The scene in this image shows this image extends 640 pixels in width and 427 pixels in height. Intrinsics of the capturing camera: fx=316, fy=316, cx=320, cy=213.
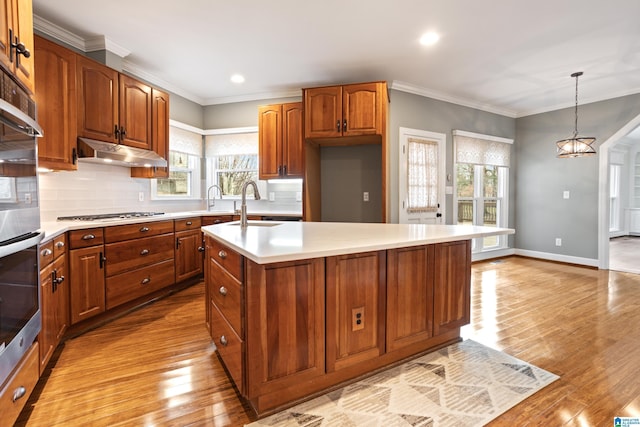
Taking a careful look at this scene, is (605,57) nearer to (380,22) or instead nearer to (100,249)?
(380,22)

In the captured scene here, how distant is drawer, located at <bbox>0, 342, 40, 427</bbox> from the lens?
1.24 m

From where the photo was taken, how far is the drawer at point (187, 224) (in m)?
3.50

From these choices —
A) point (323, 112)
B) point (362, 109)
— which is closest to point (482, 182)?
point (362, 109)

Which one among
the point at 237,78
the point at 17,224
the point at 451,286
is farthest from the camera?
the point at 237,78

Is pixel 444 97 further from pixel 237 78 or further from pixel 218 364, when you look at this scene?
pixel 218 364

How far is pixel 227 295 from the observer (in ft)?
5.91

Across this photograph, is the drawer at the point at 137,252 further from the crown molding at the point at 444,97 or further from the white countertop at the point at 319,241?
the crown molding at the point at 444,97

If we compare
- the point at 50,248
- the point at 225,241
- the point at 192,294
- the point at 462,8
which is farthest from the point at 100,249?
the point at 462,8

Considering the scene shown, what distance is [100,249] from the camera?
2594mm

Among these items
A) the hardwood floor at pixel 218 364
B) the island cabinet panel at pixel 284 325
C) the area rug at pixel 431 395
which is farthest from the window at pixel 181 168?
the area rug at pixel 431 395

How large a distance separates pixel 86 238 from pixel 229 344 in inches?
62.0

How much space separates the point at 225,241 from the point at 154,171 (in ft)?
8.05

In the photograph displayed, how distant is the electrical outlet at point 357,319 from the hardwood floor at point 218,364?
0.72m

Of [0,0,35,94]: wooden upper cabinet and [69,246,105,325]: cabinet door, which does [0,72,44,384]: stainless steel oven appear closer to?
[0,0,35,94]: wooden upper cabinet
